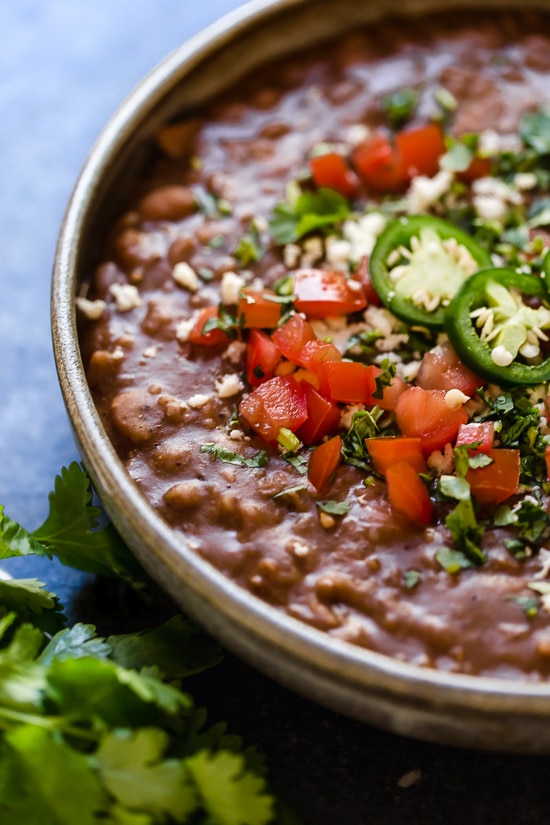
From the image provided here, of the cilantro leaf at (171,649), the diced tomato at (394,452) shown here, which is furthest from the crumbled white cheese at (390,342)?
the cilantro leaf at (171,649)

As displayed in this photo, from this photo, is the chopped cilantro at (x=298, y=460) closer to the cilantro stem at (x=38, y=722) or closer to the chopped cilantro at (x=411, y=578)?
the chopped cilantro at (x=411, y=578)

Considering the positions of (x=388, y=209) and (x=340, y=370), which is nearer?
(x=340, y=370)

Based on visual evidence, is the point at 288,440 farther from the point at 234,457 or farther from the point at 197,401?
the point at 197,401

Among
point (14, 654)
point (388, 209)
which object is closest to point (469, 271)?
point (388, 209)

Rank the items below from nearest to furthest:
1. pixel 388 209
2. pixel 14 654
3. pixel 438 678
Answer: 1. pixel 438 678
2. pixel 14 654
3. pixel 388 209

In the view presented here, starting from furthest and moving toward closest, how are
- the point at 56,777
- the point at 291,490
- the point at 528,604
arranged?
the point at 291,490, the point at 528,604, the point at 56,777

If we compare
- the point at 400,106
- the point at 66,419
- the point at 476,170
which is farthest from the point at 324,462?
the point at 400,106

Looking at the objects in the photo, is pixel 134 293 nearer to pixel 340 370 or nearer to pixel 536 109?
pixel 340 370
